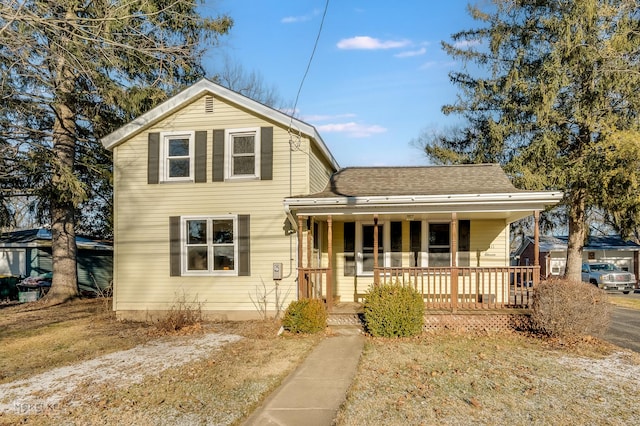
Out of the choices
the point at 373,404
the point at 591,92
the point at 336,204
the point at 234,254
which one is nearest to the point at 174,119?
the point at 234,254

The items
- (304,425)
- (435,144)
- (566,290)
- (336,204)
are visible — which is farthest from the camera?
(435,144)

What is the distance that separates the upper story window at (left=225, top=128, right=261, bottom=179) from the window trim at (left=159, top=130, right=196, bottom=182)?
0.93 metres

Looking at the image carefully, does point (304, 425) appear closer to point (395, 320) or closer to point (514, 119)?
point (395, 320)

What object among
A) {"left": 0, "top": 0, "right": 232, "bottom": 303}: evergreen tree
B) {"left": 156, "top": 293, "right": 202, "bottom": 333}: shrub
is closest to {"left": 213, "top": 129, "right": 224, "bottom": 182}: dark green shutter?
{"left": 0, "top": 0, "right": 232, "bottom": 303}: evergreen tree

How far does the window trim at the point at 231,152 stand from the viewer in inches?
438

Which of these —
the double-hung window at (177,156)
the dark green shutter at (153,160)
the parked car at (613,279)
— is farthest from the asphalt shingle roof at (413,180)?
the parked car at (613,279)

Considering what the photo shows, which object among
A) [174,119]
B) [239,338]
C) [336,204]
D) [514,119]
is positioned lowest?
[239,338]

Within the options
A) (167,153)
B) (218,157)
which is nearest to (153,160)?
(167,153)

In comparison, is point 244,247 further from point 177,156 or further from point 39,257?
point 39,257

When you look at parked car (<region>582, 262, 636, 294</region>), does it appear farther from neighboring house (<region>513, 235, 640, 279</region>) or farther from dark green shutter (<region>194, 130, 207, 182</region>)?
dark green shutter (<region>194, 130, 207, 182</region>)

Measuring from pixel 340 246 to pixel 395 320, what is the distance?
408 cm

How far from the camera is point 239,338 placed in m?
9.17

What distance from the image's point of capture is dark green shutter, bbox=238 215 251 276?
36.0 feet

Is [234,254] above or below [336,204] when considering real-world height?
below
